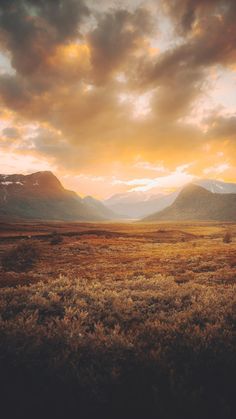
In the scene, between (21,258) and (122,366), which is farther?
(21,258)

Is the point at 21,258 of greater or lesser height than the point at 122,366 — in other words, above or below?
below

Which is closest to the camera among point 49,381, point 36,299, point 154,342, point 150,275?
point 49,381

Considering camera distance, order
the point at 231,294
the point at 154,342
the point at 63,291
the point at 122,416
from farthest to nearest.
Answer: the point at 63,291
the point at 231,294
the point at 154,342
the point at 122,416

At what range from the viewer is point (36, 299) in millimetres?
8125

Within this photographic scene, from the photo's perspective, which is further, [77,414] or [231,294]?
[231,294]

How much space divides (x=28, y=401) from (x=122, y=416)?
163 centimetres

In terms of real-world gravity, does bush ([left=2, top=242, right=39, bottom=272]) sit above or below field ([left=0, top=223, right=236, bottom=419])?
below

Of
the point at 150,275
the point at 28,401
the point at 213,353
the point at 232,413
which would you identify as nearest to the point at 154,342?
the point at 213,353

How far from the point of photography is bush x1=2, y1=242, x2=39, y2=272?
18364mm

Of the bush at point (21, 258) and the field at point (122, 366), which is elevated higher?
the field at point (122, 366)

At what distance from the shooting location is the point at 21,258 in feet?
70.0

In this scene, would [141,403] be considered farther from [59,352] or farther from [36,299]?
[36,299]

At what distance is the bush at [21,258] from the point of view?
1836 centimetres

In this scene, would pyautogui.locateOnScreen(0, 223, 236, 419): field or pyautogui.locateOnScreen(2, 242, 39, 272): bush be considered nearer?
pyautogui.locateOnScreen(0, 223, 236, 419): field
